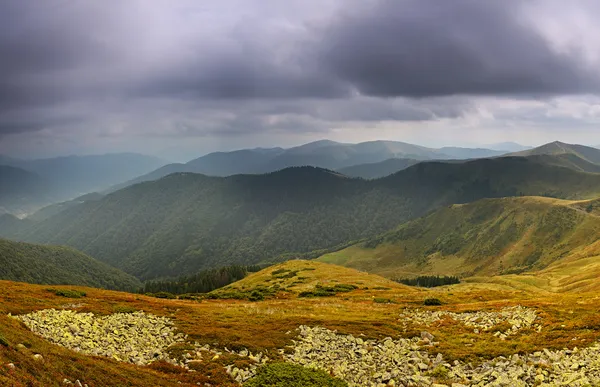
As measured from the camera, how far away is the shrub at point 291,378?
25.9 meters

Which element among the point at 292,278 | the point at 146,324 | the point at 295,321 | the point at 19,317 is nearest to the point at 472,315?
the point at 295,321

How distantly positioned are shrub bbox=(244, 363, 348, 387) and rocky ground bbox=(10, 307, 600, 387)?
1901 mm

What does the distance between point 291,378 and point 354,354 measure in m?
9.06

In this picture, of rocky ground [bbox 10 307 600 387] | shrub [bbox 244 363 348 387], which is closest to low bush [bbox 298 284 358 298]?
rocky ground [bbox 10 307 600 387]

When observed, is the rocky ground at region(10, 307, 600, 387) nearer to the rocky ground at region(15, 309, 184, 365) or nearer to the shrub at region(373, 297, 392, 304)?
the rocky ground at region(15, 309, 184, 365)

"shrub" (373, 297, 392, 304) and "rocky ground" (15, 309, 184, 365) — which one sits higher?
"rocky ground" (15, 309, 184, 365)

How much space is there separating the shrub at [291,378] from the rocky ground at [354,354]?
1.90 meters

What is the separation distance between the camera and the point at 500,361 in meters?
30.1

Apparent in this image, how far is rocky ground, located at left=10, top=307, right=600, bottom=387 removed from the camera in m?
27.2

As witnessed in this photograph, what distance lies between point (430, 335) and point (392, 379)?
38.0ft

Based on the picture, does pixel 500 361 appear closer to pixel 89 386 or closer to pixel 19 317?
pixel 89 386

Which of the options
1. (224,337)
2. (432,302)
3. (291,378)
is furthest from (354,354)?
(432,302)

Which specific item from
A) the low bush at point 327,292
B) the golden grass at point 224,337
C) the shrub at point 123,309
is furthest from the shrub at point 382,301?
the shrub at point 123,309

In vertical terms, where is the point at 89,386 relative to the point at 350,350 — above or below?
above
